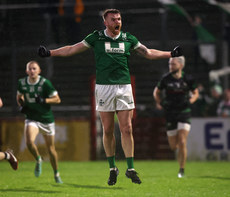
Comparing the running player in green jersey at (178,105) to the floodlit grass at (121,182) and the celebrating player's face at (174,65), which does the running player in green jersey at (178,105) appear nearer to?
the celebrating player's face at (174,65)

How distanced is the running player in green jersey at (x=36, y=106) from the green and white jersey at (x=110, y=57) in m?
2.77

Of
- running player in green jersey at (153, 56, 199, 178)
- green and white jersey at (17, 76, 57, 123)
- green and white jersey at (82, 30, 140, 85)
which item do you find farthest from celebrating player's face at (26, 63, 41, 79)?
green and white jersey at (82, 30, 140, 85)

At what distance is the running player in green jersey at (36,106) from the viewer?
10930 millimetres

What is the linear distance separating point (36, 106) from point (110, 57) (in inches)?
129

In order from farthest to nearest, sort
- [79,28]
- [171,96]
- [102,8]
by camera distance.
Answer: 1. [102,8]
2. [79,28]
3. [171,96]

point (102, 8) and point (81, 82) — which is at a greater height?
point (102, 8)

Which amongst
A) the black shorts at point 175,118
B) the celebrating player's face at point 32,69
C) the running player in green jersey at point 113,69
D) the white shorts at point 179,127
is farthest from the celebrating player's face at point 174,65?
the running player in green jersey at point 113,69

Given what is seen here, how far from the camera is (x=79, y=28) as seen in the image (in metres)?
18.3

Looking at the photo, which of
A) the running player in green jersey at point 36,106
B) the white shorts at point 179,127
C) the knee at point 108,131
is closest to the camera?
the knee at point 108,131

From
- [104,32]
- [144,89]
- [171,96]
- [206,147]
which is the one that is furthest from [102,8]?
[104,32]

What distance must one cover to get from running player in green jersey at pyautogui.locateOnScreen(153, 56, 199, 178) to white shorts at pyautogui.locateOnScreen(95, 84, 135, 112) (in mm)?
3450

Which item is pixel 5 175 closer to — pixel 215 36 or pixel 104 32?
pixel 104 32

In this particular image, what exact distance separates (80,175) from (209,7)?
8.19 m

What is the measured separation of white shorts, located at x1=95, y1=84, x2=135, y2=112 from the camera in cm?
830
